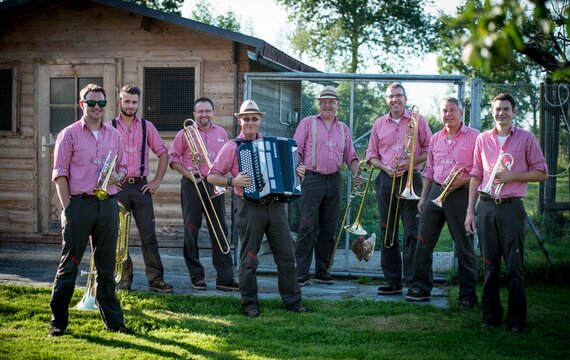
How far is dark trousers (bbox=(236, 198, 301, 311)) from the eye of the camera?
798 cm

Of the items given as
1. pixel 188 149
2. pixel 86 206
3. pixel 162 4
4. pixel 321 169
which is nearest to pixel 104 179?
pixel 86 206

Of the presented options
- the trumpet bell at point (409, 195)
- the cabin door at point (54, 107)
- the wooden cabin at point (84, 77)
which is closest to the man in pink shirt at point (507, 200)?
the trumpet bell at point (409, 195)

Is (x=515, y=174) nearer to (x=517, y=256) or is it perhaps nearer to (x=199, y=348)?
(x=517, y=256)

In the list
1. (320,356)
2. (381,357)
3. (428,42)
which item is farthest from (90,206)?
(428,42)

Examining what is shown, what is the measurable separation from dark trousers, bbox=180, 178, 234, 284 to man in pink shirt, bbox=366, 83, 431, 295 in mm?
1896

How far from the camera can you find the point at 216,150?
9516 mm

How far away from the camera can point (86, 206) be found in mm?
6867

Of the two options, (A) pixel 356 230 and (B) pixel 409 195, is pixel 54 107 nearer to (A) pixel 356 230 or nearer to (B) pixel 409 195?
(A) pixel 356 230

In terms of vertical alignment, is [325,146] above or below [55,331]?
above

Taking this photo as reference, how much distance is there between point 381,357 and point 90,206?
2790 millimetres

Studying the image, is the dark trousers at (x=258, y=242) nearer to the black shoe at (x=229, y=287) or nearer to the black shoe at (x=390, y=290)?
the black shoe at (x=229, y=287)

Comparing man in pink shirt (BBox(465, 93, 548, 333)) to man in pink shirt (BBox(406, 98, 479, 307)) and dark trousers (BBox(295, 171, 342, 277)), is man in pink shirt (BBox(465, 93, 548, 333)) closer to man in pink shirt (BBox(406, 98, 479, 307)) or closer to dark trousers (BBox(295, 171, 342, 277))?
man in pink shirt (BBox(406, 98, 479, 307))

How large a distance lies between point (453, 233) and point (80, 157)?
4007 mm

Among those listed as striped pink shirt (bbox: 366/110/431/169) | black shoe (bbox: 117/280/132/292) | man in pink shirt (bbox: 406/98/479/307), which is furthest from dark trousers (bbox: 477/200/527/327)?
black shoe (bbox: 117/280/132/292)
